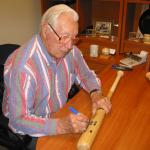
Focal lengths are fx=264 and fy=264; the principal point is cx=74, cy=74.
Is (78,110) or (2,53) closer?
(78,110)

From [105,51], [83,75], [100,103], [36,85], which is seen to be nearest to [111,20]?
[105,51]

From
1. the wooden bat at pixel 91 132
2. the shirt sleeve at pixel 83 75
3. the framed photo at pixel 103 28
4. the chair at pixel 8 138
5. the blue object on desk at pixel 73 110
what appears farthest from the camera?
the framed photo at pixel 103 28

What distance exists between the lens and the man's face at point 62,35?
Result: 1.20m

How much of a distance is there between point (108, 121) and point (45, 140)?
12.8 inches

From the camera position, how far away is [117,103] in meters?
1.43

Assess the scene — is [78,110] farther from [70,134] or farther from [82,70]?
[82,70]

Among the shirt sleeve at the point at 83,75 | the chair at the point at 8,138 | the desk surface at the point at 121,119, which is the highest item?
the shirt sleeve at the point at 83,75

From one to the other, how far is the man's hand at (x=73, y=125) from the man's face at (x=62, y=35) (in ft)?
1.10

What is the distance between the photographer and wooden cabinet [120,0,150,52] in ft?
7.15

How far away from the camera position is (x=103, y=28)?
8.09ft

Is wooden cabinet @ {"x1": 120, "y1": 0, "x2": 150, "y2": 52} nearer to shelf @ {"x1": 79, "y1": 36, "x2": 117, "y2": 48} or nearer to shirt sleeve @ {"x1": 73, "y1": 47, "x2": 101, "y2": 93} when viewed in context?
shelf @ {"x1": 79, "y1": 36, "x2": 117, "y2": 48}

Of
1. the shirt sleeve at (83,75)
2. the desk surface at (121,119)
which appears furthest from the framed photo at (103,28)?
the shirt sleeve at (83,75)

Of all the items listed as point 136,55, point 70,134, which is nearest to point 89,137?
point 70,134

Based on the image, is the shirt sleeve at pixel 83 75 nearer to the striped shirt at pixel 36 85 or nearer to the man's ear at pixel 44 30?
the striped shirt at pixel 36 85
